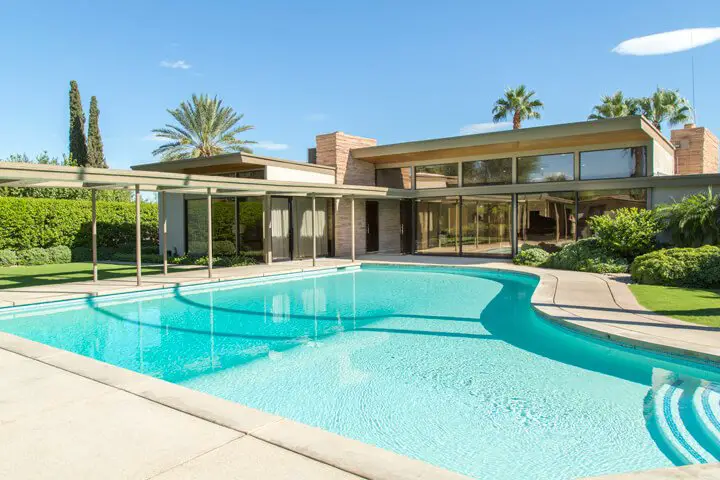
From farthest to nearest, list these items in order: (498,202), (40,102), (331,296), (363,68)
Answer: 1. (40,102)
2. (363,68)
3. (498,202)
4. (331,296)

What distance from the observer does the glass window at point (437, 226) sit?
761 inches

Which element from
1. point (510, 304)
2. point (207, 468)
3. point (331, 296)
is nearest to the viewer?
point (207, 468)

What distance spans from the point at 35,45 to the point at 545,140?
21655 mm

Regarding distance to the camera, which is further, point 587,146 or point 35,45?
point 35,45

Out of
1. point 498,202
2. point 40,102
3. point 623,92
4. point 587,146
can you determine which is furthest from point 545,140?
point 40,102

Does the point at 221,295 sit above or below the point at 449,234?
below

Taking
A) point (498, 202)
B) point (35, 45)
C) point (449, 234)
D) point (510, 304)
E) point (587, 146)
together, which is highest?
point (35, 45)

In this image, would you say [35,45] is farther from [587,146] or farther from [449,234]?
[587,146]

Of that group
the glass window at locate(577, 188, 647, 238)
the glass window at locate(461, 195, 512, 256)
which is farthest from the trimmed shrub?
the glass window at locate(577, 188, 647, 238)

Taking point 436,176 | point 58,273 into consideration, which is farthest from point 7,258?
point 436,176

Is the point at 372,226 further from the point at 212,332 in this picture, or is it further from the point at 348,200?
the point at 212,332

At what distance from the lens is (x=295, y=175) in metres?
17.6

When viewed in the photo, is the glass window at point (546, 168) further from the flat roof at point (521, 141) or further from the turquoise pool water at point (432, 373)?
the turquoise pool water at point (432, 373)

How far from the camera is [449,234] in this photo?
768 inches
